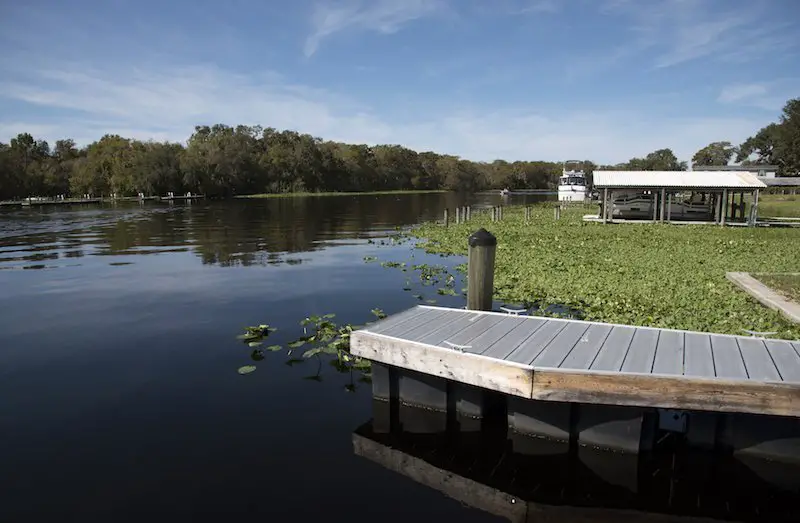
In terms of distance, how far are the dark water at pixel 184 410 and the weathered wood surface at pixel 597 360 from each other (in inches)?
46.6

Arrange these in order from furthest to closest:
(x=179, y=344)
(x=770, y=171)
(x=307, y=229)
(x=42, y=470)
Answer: (x=770, y=171), (x=307, y=229), (x=179, y=344), (x=42, y=470)

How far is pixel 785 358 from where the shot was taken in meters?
5.56

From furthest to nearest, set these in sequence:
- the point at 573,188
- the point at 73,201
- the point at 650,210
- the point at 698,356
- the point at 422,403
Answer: the point at 73,201, the point at 573,188, the point at 650,210, the point at 422,403, the point at 698,356

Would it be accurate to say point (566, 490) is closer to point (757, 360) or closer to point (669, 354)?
point (669, 354)

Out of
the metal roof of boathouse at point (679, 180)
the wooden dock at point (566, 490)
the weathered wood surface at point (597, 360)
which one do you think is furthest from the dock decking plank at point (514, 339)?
the metal roof of boathouse at point (679, 180)

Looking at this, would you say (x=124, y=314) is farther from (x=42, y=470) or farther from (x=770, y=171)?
(x=770, y=171)

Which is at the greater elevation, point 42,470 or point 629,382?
point 629,382

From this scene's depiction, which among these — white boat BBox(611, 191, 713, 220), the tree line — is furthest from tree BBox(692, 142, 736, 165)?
white boat BBox(611, 191, 713, 220)

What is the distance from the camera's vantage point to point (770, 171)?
6925 centimetres

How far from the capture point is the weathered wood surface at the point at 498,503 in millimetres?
4695

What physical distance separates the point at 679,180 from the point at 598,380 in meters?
29.8

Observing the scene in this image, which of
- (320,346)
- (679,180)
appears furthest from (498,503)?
(679,180)

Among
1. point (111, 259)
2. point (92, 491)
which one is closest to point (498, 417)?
point (92, 491)

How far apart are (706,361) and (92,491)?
6.23 meters
